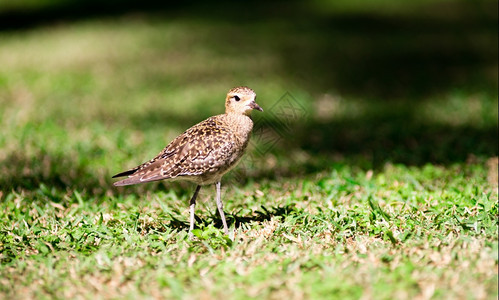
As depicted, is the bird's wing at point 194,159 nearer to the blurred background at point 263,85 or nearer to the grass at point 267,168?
the grass at point 267,168

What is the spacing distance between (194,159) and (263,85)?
6.48m

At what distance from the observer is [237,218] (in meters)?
5.67

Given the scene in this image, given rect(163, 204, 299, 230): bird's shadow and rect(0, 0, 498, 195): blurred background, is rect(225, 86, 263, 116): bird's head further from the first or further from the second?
rect(0, 0, 498, 195): blurred background

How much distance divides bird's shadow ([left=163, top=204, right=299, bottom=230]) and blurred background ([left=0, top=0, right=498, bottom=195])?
132 centimetres

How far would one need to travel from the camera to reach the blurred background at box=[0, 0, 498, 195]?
7801mm

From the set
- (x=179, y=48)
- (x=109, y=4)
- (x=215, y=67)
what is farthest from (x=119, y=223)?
(x=109, y=4)

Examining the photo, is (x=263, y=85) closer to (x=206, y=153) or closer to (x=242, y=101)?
(x=242, y=101)

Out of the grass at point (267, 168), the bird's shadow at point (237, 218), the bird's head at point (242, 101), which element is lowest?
the bird's shadow at point (237, 218)

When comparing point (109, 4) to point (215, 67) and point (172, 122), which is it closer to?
point (215, 67)

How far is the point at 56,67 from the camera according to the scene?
13117 mm

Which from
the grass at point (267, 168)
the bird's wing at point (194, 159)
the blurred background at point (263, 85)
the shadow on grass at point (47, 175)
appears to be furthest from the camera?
the blurred background at point (263, 85)

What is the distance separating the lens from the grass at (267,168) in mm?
4344

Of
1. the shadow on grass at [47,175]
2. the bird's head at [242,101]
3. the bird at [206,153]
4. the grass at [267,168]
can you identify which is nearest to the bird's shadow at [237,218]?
the grass at [267,168]

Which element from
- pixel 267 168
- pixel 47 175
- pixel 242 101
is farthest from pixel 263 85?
pixel 242 101
